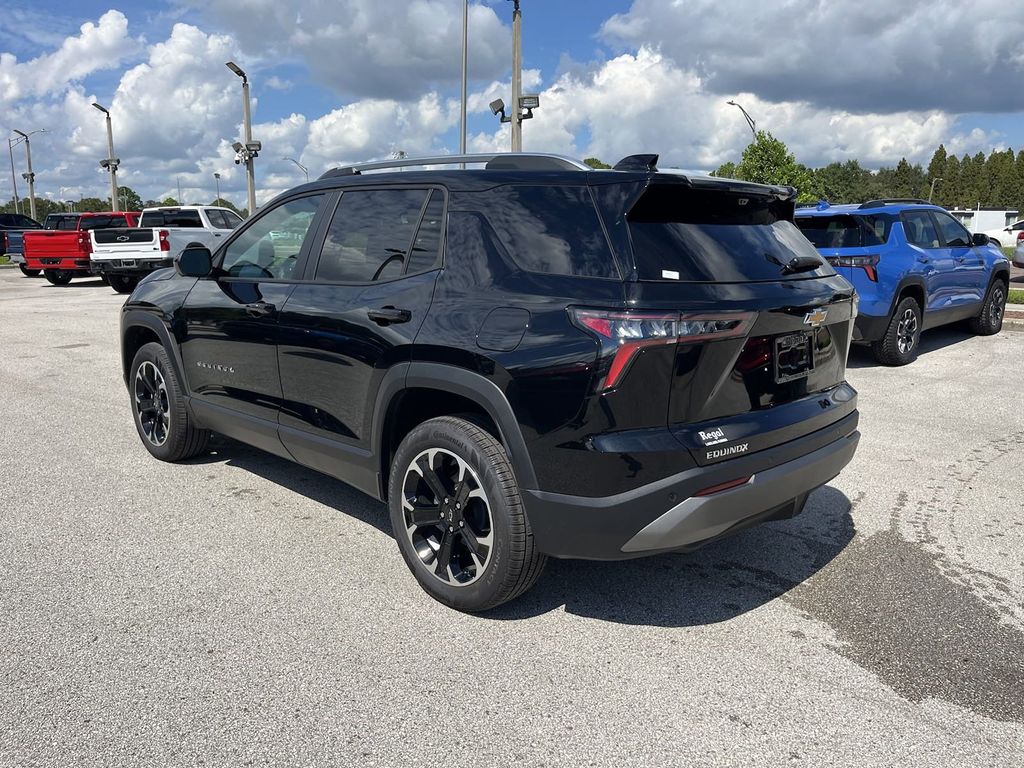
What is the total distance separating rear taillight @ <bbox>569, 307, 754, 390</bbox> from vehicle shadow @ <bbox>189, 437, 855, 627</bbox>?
1.17 m

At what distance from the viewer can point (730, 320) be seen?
287 centimetres

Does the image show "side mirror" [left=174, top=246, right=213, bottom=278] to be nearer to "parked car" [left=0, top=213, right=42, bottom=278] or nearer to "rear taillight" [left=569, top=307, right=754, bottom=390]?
"rear taillight" [left=569, top=307, right=754, bottom=390]

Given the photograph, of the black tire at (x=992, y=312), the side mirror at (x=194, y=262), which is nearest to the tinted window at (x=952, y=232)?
the black tire at (x=992, y=312)

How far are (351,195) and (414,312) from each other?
953mm

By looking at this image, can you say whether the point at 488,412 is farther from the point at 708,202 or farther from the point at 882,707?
the point at 882,707

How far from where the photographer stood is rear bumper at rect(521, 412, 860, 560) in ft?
9.28

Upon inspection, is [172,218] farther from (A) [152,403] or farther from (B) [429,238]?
(B) [429,238]

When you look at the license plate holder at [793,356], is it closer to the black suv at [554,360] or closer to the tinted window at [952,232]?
the black suv at [554,360]

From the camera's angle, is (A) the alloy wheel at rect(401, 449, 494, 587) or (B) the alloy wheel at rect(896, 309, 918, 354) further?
(B) the alloy wheel at rect(896, 309, 918, 354)

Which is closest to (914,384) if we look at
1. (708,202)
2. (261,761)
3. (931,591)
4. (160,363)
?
(931,591)

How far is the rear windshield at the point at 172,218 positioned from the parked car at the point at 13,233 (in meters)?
5.92

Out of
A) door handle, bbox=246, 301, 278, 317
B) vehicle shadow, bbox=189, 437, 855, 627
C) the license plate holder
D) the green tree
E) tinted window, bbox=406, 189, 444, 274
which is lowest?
vehicle shadow, bbox=189, 437, 855, 627

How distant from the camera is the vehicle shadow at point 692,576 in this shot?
339cm

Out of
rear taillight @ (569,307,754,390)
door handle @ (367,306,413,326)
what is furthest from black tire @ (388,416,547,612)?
rear taillight @ (569,307,754,390)
